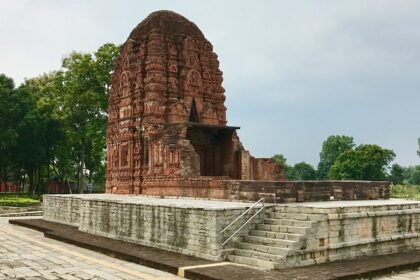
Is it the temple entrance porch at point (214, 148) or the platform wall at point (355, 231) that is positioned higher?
the temple entrance porch at point (214, 148)

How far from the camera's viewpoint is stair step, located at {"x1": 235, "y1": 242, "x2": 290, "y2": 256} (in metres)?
9.05

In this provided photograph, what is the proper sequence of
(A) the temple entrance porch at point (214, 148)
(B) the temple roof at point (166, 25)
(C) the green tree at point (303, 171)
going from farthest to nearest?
(C) the green tree at point (303, 171), (B) the temple roof at point (166, 25), (A) the temple entrance porch at point (214, 148)

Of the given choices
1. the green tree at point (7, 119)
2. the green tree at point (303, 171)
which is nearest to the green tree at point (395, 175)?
the green tree at point (303, 171)

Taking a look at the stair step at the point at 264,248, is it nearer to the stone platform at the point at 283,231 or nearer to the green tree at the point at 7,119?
the stone platform at the point at 283,231

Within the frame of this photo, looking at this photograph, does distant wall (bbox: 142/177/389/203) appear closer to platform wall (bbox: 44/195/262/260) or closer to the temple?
platform wall (bbox: 44/195/262/260)

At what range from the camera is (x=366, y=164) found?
184ft

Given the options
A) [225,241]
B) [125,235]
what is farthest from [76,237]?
[225,241]

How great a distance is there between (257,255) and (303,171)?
258 ft

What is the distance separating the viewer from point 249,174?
19.5 m

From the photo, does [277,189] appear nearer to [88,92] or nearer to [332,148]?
[88,92]

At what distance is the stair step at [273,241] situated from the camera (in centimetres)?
911

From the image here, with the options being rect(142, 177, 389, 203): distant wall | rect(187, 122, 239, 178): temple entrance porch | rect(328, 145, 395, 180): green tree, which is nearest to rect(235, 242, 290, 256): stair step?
rect(142, 177, 389, 203): distant wall

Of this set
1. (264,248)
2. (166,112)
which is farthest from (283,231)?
(166,112)

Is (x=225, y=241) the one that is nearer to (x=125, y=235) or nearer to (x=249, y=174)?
(x=125, y=235)
